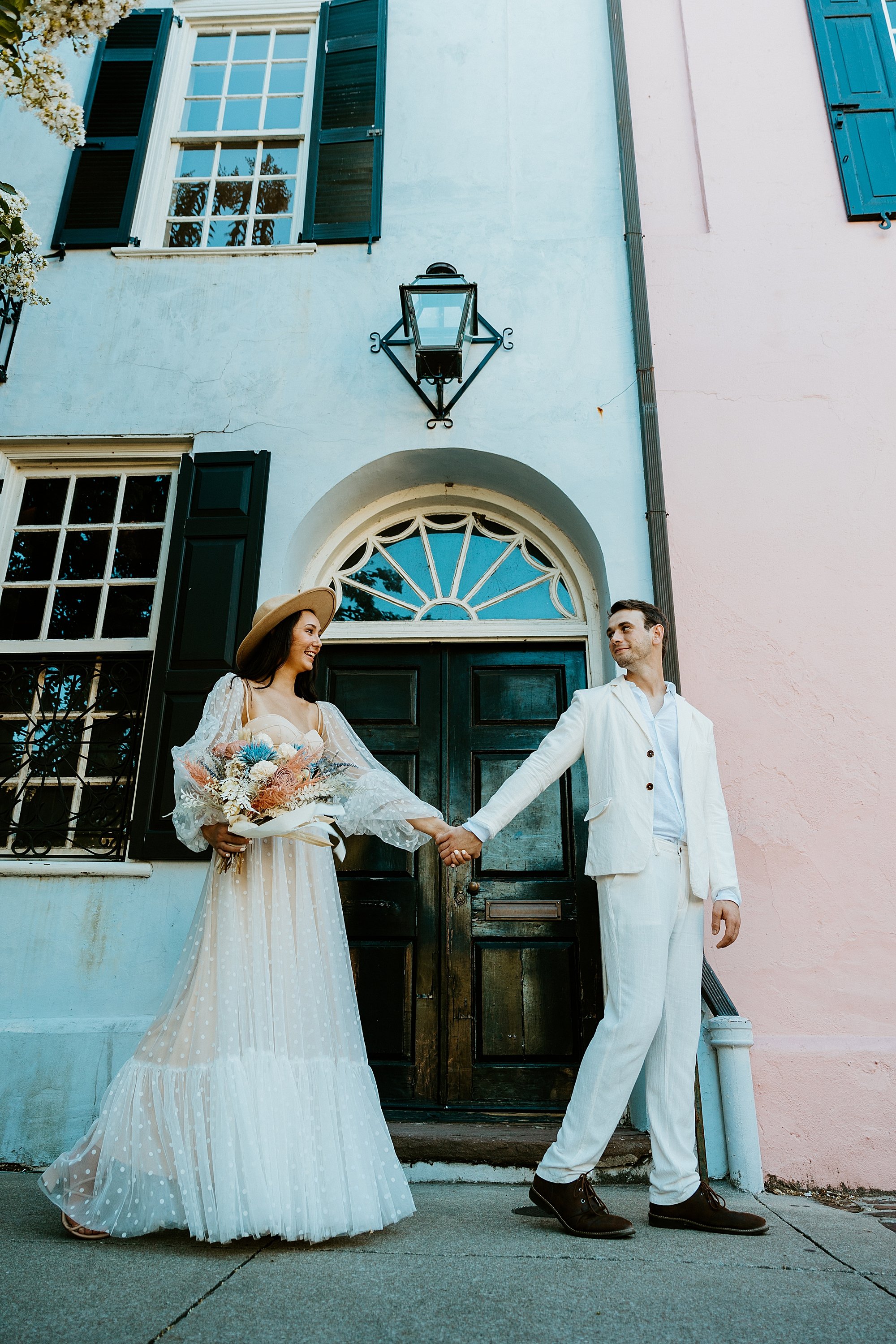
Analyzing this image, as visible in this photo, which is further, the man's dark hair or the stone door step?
the stone door step

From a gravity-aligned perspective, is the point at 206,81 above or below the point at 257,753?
above

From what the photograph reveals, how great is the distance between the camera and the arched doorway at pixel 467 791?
440 cm

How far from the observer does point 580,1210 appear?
2.74 m

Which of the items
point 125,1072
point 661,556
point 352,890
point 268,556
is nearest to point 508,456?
point 661,556

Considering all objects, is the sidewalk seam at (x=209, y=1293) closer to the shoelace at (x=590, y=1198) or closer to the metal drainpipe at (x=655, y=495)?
the shoelace at (x=590, y=1198)

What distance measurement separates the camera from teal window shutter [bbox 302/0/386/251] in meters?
5.74

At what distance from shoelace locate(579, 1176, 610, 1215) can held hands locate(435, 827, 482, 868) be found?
3.43 ft

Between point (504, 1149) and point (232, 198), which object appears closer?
point (504, 1149)

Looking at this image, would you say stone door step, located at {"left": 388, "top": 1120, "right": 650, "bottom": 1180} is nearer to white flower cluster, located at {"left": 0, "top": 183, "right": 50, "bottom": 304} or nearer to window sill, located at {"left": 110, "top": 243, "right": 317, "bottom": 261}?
white flower cluster, located at {"left": 0, "top": 183, "right": 50, "bottom": 304}

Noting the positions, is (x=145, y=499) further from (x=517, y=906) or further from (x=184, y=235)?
(x=517, y=906)

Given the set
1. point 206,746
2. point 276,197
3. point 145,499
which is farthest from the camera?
point 276,197

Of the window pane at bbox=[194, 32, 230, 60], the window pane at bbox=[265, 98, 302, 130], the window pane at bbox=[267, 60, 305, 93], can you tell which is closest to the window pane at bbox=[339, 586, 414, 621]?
the window pane at bbox=[265, 98, 302, 130]

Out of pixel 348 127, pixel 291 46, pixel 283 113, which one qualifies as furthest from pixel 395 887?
pixel 291 46

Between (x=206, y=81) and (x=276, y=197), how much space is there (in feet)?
4.03
